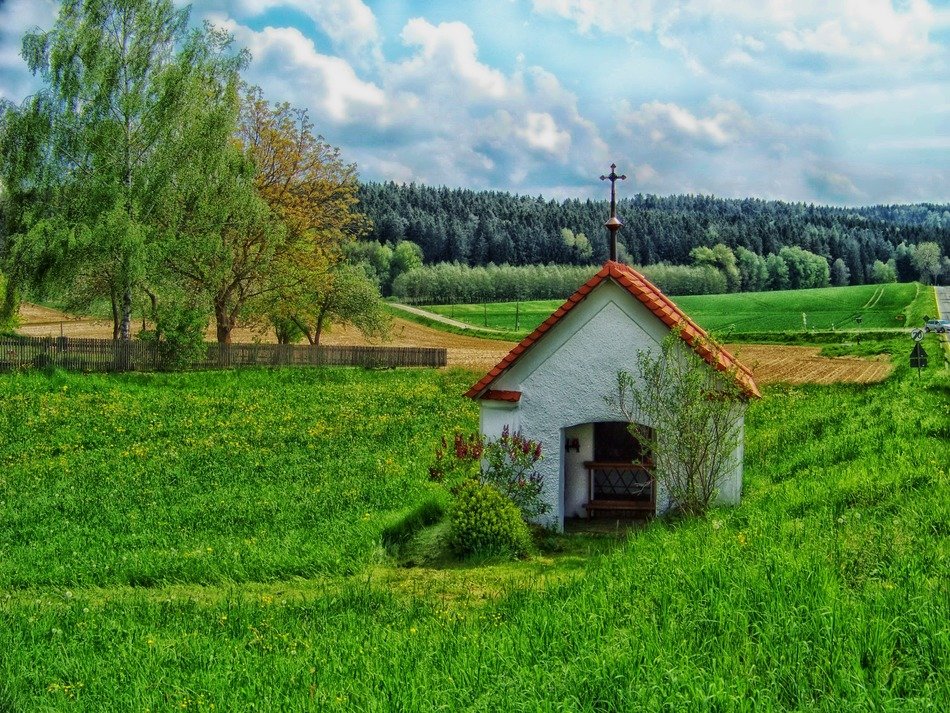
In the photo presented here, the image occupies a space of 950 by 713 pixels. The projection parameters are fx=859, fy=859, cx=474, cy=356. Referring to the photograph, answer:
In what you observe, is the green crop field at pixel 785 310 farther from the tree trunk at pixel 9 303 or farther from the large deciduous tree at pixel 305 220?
the tree trunk at pixel 9 303

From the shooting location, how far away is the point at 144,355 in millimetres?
36375

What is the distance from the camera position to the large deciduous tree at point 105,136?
113 ft

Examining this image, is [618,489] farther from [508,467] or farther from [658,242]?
[658,242]

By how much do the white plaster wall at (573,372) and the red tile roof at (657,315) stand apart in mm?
123

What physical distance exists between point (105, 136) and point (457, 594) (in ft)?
105

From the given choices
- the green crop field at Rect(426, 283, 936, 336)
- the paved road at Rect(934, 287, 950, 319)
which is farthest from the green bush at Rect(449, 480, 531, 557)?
the paved road at Rect(934, 287, 950, 319)

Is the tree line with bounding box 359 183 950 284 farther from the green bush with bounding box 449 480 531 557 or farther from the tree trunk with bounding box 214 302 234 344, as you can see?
the green bush with bounding box 449 480 531 557

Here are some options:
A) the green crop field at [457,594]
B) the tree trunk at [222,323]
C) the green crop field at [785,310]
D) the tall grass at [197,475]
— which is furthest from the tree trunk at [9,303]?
the green crop field at [785,310]

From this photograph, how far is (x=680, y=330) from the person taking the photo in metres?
12.8

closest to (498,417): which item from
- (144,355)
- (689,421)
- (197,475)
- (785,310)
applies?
(689,421)

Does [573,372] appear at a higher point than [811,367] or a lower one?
higher

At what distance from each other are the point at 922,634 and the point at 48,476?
710 inches

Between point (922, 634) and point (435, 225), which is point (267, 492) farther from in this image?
point (435, 225)

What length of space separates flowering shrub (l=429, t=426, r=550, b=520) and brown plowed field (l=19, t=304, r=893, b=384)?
13.8 ft
